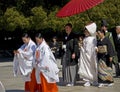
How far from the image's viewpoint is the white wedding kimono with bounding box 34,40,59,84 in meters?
9.47

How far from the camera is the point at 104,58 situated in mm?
10836

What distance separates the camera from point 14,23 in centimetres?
2167

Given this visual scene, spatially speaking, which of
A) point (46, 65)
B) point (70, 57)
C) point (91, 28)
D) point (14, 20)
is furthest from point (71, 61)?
point (14, 20)

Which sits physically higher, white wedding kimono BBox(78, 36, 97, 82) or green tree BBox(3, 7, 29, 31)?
green tree BBox(3, 7, 29, 31)

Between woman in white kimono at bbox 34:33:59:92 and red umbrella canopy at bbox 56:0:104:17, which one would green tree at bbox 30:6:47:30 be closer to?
red umbrella canopy at bbox 56:0:104:17

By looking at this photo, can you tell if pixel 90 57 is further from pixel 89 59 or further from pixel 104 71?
pixel 104 71

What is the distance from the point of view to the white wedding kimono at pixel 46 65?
9469 mm

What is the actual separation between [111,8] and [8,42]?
1024cm

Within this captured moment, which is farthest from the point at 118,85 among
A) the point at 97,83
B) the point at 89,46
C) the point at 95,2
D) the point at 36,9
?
the point at 36,9

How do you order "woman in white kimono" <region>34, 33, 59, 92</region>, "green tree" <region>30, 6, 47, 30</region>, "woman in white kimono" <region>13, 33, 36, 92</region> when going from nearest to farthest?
1. "woman in white kimono" <region>34, 33, 59, 92</region>
2. "woman in white kimono" <region>13, 33, 36, 92</region>
3. "green tree" <region>30, 6, 47, 30</region>

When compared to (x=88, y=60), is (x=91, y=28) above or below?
above

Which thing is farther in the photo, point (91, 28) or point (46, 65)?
point (91, 28)

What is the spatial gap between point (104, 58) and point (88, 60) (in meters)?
0.54

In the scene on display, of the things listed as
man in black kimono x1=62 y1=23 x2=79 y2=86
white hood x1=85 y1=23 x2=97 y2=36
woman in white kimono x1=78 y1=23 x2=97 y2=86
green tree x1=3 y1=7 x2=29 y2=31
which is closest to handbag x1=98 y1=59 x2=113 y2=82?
woman in white kimono x1=78 y1=23 x2=97 y2=86
